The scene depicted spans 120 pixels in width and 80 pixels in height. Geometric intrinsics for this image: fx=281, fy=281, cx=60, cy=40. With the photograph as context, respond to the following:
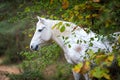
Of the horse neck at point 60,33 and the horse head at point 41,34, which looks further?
the horse head at point 41,34

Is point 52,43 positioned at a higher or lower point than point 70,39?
lower

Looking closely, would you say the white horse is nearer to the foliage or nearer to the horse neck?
the horse neck

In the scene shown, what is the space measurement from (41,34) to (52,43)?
1423 millimetres

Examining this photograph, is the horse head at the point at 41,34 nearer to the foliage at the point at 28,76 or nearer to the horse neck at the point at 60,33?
the horse neck at the point at 60,33

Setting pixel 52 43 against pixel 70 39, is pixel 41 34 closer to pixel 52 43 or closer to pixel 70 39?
pixel 70 39

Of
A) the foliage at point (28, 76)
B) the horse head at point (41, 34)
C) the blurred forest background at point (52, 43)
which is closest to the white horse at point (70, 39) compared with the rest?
the horse head at point (41, 34)

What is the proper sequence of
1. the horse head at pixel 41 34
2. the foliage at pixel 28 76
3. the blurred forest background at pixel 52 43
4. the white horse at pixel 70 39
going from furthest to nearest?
1. the foliage at pixel 28 76
2. the horse head at pixel 41 34
3. the white horse at pixel 70 39
4. the blurred forest background at pixel 52 43

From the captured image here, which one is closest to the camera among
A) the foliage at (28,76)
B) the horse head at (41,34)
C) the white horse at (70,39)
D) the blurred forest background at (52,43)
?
the blurred forest background at (52,43)

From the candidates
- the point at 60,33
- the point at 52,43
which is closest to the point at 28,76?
the point at 52,43

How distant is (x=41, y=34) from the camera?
4617 mm

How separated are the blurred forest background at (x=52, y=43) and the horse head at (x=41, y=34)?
0.43 m

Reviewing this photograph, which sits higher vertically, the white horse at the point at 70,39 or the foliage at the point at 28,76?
the white horse at the point at 70,39

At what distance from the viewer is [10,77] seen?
590cm

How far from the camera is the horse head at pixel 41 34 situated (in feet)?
14.9
